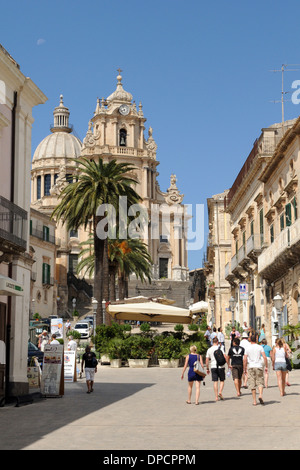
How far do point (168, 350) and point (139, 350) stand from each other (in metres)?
1.26

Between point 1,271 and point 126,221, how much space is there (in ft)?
79.9

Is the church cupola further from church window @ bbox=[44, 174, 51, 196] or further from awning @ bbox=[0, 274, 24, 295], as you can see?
awning @ bbox=[0, 274, 24, 295]

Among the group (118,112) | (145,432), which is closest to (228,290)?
(118,112)

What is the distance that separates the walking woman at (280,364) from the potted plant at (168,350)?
12.1 metres

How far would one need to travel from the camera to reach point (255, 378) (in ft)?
58.2

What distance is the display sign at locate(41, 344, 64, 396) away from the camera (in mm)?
20828

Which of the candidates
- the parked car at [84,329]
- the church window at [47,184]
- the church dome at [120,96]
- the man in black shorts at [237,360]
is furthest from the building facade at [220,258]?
the church window at [47,184]

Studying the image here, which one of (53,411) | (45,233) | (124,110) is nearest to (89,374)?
(53,411)

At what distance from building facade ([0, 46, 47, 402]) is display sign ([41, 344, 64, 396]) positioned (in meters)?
0.64

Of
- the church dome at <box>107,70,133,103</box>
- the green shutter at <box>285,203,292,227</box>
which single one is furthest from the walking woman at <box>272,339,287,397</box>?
the church dome at <box>107,70,133,103</box>

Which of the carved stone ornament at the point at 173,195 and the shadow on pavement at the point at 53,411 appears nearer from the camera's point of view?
the shadow on pavement at the point at 53,411

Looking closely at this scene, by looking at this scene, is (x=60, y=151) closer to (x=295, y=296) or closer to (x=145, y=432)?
(x=295, y=296)

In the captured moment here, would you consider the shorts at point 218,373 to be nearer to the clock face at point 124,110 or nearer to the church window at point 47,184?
the clock face at point 124,110

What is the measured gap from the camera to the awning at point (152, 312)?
3388cm
